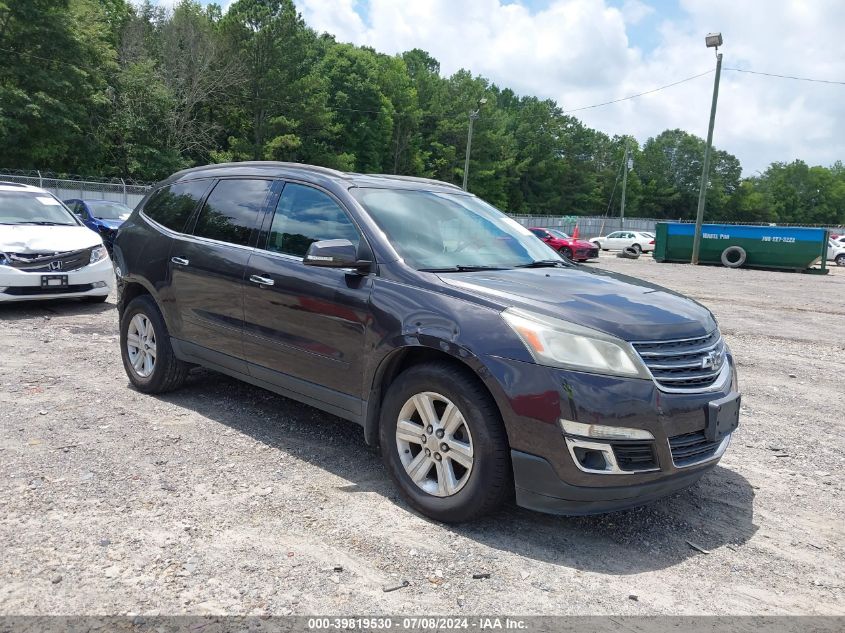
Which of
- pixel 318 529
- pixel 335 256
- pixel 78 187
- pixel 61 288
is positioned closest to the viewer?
pixel 318 529

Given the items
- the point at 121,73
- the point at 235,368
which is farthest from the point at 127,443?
the point at 121,73

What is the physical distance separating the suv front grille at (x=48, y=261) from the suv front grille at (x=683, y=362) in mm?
8169

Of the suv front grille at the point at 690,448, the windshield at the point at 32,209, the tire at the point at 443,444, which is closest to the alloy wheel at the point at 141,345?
the tire at the point at 443,444

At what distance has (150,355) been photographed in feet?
Result: 18.5

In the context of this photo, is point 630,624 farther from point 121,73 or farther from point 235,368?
point 121,73

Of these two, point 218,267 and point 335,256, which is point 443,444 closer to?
point 335,256

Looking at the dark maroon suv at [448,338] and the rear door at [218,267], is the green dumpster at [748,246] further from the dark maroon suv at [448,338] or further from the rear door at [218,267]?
the rear door at [218,267]

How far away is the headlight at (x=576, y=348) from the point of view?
3.22 m

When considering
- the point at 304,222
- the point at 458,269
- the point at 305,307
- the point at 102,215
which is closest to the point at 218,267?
the point at 304,222

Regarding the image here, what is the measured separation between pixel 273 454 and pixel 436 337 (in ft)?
5.34

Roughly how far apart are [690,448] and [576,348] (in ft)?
2.51

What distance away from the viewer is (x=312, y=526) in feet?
11.6

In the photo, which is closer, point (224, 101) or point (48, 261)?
point (48, 261)

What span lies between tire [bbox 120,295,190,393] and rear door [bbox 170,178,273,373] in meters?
0.33
